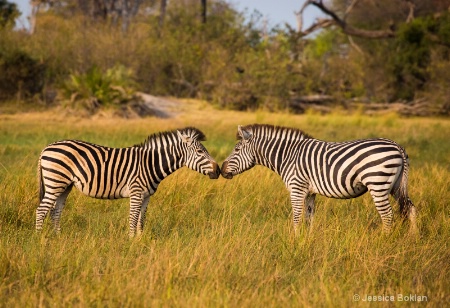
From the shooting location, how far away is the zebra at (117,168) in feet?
22.0

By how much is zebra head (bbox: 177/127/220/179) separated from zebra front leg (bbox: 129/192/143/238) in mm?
660

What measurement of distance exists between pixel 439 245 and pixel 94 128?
12541 millimetres

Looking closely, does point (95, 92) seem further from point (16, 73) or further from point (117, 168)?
point (117, 168)

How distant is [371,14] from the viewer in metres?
33.6

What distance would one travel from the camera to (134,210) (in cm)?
665

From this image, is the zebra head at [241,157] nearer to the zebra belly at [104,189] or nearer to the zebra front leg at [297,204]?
the zebra front leg at [297,204]

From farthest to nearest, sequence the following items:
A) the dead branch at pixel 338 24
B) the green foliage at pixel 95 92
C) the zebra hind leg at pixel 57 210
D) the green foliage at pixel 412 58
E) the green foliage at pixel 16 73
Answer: the dead branch at pixel 338 24, the green foliage at pixel 412 58, the green foliage at pixel 16 73, the green foliage at pixel 95 92, the zebra hind leg at pixel 57 210

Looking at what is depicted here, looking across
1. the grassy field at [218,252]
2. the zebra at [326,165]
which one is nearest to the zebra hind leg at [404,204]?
the zebra at [326,165]

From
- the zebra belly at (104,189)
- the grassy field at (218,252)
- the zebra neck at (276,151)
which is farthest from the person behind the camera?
the zebra neck at (276,151)

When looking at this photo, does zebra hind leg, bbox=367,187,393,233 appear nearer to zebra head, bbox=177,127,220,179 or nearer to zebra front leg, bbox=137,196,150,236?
zebra head, bbox=177,127,220,179

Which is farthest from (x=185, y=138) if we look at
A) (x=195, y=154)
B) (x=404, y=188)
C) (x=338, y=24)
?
(x=338, y=24)

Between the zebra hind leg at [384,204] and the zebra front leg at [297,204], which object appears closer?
the zebra hind leg at [384,204]

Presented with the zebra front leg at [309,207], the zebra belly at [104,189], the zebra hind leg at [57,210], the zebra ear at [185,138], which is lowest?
the zebra hind leg at [57,210]

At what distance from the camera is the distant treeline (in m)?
24.2
